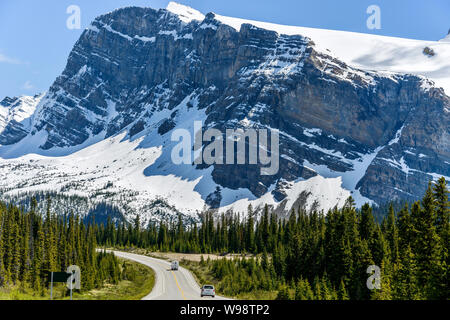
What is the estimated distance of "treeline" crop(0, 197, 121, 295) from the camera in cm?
9075

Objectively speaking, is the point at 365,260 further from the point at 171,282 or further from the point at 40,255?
the point at 40,255

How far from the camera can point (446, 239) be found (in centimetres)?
5894

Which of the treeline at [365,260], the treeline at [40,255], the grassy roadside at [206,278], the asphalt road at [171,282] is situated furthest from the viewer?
the treeline at [40,255]

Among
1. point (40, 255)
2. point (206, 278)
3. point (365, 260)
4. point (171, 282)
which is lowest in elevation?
point (206, 278)

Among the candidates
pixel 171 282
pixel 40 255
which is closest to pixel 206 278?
pixel 171 282

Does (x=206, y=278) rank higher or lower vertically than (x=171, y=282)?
lower

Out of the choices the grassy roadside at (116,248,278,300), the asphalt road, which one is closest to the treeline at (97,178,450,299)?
the grassy roadside at (116,248,278,300)

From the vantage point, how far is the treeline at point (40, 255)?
90750 millimetres

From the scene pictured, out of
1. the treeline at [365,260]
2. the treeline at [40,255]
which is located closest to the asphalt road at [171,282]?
the treeline at [365,260]

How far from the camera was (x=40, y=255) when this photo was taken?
101 meters

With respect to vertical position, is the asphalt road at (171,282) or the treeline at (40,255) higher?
the treeline at (40,255)

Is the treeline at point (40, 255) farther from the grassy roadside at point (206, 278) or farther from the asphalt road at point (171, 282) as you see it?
the grassy roadside at point (206, 278)
